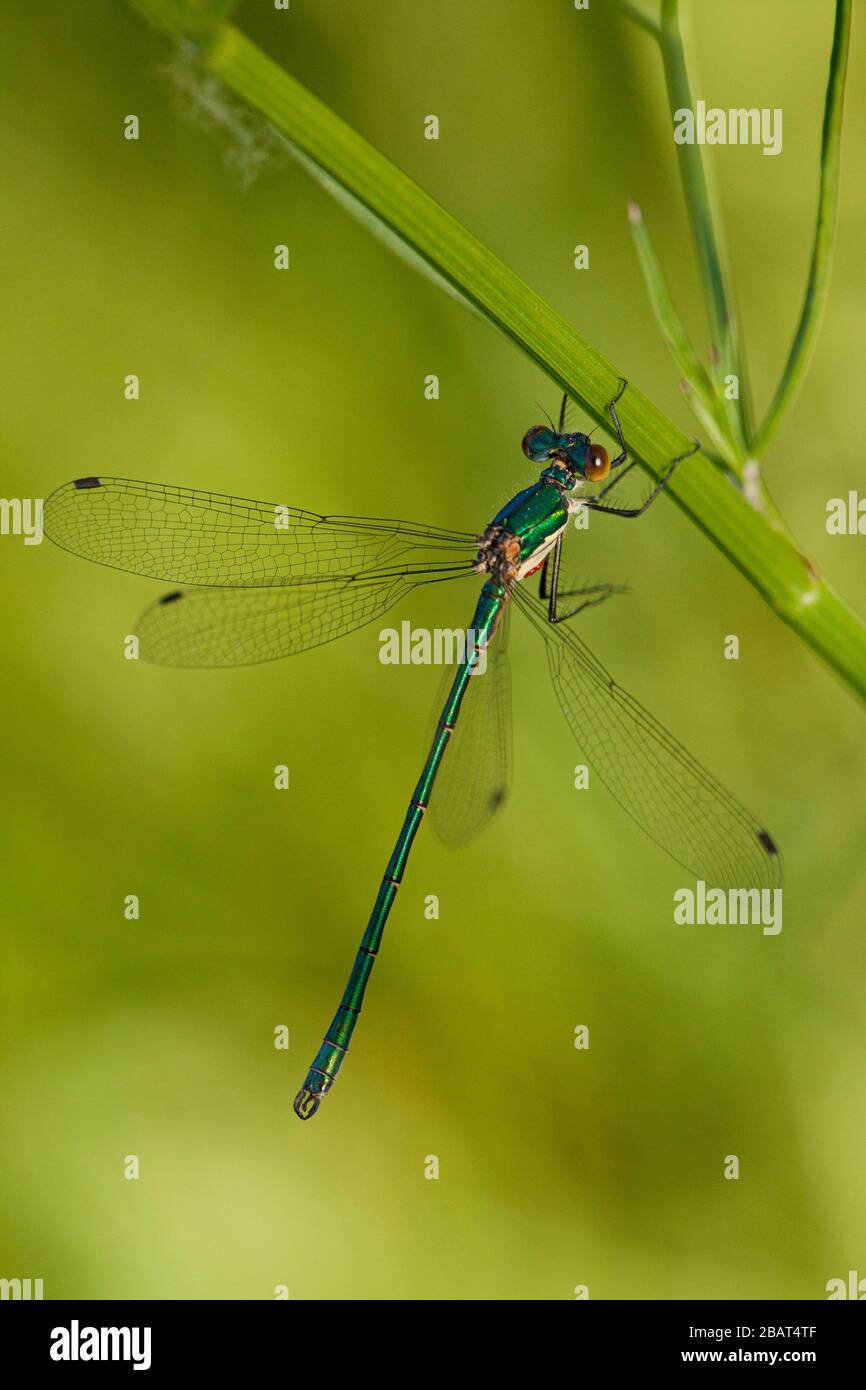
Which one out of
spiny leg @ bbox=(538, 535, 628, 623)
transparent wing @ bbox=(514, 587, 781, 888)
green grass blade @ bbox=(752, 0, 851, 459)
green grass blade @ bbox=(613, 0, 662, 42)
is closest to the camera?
green grass blade @ bbox=(752, 0, 851, 459)

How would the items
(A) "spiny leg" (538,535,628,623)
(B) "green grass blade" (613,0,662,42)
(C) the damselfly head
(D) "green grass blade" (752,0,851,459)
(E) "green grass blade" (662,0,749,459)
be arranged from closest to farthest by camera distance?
(D) "green grass blade" (752,0,851,459)
(E) "green grass blade" (662,0,749,459)
(B) "green grass blade" (613,0,662,42)
(C) the damselfly head
(A) "spiny leg" (538,535,628,623)

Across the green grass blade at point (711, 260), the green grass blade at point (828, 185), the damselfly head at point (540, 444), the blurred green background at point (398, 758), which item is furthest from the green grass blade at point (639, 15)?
the blurred green background at point (398, 758)

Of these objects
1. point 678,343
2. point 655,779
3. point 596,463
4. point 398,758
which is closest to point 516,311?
point 678,343

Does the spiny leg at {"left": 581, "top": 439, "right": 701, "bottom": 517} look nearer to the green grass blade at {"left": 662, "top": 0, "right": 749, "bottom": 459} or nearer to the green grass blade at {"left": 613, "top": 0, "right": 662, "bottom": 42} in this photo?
the green grass blade at {"left": 662, "top": 0, "right": 749, "bottom": 459}

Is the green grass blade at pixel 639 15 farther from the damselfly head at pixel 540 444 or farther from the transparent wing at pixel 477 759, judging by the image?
the transparent wing at pixel 477 759

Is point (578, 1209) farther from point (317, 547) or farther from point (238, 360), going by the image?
point (238, 360)

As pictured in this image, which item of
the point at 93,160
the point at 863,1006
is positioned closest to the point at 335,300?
the point at 93,160

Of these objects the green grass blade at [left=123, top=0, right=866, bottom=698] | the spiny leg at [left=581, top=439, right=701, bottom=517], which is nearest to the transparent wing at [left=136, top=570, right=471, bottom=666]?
the spiny leg at [left=581, top=439, right=701, bottom=517]
